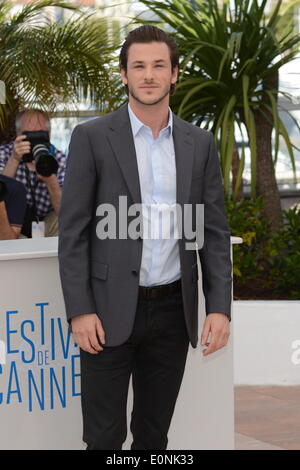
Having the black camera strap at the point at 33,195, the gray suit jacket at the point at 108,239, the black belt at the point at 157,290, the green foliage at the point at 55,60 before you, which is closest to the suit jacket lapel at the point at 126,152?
the gray suit jacket at the point at 108,239

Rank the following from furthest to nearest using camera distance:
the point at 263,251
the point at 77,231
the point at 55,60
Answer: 1. the point at 263,251
2. the point at 55,60
3. the point at 77,231

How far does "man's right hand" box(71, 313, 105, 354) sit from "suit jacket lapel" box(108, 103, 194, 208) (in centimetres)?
36

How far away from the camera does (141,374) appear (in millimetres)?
2742

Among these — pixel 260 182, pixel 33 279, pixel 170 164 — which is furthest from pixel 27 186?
pixel 260 182

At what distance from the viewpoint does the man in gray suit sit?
256 cm

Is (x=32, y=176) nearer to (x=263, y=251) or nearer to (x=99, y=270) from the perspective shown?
(x=99, y=270)

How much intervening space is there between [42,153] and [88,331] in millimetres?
1936

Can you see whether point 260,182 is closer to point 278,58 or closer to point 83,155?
point 278,58

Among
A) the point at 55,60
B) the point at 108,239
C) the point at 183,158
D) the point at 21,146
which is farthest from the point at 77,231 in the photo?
the point at 55,60

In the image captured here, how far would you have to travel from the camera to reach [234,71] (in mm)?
6465

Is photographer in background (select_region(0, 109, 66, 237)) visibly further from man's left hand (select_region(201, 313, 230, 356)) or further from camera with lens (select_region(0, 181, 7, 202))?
man's left hand (select_region(201, 313, 230, 356))

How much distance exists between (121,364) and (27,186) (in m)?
2.17

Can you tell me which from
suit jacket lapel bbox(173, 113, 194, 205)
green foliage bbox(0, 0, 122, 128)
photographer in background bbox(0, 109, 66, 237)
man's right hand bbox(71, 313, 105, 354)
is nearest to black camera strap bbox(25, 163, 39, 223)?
photographer in background bbox(0, 109, 66, 237)

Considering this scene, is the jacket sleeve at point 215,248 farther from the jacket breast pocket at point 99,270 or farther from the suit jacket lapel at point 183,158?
the jacket breast pocket at point 99,270
